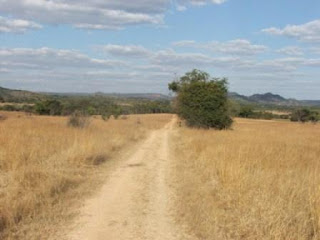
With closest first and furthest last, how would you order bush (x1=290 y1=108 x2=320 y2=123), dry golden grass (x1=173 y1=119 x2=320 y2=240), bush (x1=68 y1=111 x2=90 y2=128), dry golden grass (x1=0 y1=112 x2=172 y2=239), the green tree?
dry golden grass (x1=173 y1=119 x2=320 y2=240) < dry golden grass (x1=0 y1=112 x2=172 y2=239) < bush (x1=68 y1=111 x2=90 y2=128) < the green tree < bush (x1=290 y1=108 x2=320 y2=123)

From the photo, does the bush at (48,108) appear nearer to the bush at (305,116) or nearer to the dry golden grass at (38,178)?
the bush at (305,116)

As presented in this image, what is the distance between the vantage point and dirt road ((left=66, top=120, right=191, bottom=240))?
758 centimetres

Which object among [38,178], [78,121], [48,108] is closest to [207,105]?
[78,121]

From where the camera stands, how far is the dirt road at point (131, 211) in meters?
7.58

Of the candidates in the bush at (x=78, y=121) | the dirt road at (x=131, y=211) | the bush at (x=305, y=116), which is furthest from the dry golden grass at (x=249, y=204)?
the bush at (x=305, y=116)

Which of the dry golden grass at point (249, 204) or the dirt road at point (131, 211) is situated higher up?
the dry golden grass at point (249, 204)

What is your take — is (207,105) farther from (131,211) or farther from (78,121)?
(131,211)

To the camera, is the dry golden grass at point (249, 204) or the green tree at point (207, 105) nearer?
the dry golden grass at point (249, 204)

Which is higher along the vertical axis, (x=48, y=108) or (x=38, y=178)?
(x=38, y=178)

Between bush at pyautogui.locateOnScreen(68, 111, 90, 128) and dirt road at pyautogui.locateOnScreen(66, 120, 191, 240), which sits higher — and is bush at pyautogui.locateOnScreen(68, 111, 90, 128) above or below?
above

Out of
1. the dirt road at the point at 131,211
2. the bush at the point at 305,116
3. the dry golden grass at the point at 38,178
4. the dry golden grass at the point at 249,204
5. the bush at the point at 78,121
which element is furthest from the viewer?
the bush at the point at 305,116

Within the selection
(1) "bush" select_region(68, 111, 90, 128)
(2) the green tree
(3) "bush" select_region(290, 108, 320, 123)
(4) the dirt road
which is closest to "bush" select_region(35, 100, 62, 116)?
(2) the green tree

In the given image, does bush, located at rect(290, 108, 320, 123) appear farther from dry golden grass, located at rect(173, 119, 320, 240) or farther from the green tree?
dry golden grass, located at rect(173, 119, 320, 240)

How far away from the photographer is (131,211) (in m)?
9.20
